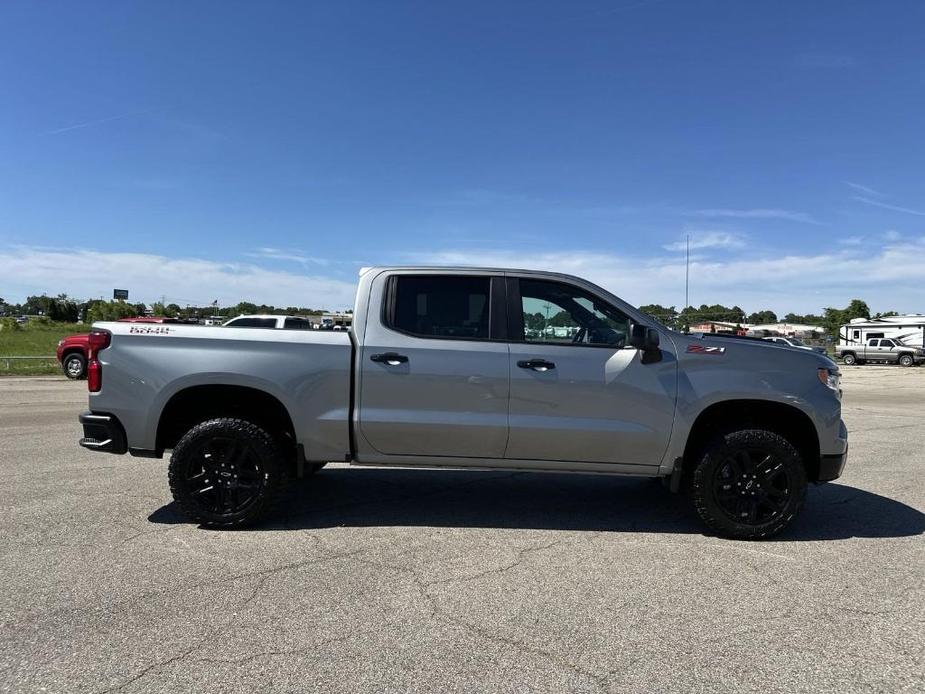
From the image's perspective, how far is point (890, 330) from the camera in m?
44.9

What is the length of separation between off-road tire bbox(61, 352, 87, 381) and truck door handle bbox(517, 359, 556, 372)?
17.8 m

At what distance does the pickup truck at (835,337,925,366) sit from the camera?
38.1 metres

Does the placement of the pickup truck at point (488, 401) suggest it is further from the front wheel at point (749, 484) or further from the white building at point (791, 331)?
the white building at point (791, 331)

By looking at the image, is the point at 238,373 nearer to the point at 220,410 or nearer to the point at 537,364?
the point at 220,410

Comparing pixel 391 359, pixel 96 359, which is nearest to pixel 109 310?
pixel 96 359

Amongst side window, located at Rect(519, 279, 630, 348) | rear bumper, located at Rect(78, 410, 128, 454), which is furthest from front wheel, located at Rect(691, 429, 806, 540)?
rear bumper, located at Rect(78, 410, 128, 454)

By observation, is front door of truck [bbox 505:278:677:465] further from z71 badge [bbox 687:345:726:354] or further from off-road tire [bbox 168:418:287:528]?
off-road tire [bbox 168:418:287:528]

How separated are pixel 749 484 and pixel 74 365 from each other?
19.4 metres

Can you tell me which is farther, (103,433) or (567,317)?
(567,317)

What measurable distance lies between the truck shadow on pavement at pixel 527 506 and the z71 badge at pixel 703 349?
1.38 meters

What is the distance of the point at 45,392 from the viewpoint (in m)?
14.6

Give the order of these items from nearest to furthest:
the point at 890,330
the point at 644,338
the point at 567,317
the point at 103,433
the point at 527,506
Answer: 1. the point at 644,338
2. the point at 103,433
3. the point at 567,317
4. the point at 527,506
5. the point at 890,330

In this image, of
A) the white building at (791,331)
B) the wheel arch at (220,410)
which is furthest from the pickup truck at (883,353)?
the wheel arch at (220,410)

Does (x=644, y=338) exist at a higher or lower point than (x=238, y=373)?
higher
